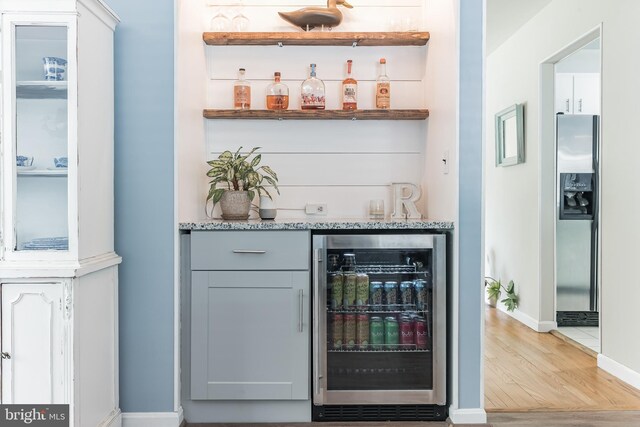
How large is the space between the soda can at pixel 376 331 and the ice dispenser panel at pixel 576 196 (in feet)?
7.97

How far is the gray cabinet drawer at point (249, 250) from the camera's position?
8.04 ft

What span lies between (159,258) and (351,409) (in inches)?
44.7

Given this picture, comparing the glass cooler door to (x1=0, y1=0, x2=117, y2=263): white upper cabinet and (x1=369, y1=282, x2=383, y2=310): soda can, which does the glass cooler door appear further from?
(x1=0, y1=0, x2=117, y2=263): white upper cabinet

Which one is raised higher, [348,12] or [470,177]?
[348,12]

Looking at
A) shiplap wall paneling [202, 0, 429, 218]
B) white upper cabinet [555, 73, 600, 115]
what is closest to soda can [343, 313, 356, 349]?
shiplap wall paneling [202, 0, 429, 218]

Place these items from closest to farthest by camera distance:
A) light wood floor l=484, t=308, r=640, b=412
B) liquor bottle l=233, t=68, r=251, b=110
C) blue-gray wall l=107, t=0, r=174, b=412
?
blue-gray wall l=107, t=0, r=174, b=412
light wood floor l=484, t=308, r=640, b=412
liquor bottle l=233, t=68, r=251, b=110

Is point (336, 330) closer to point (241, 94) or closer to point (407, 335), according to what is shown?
point (407, 335)

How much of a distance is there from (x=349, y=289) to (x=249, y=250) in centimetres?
51

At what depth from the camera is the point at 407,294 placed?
2557 millimetres

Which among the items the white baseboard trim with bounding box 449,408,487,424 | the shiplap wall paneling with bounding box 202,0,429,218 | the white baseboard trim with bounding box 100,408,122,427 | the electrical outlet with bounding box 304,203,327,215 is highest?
the shiplap wall paneling with bounding box 202,0,429,218

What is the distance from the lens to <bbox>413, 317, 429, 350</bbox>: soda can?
8.27 ft

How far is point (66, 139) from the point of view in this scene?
2.06 metres

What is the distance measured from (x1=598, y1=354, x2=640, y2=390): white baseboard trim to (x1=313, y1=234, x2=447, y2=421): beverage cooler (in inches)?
48.2

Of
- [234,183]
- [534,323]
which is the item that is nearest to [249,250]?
[234,183]
